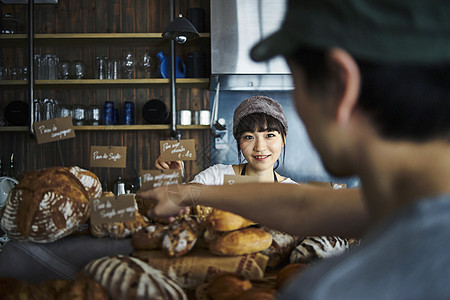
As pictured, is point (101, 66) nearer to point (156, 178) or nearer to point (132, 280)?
point (156, 178)

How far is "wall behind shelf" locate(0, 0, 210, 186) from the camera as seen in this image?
3.50m

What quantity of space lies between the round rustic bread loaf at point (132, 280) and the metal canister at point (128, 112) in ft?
9.02

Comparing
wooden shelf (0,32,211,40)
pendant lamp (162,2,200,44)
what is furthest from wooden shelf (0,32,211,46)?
pendant lamp (162,2,200,44)

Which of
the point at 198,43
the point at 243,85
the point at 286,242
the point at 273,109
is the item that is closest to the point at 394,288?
the point at 286,242

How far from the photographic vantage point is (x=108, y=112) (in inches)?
132

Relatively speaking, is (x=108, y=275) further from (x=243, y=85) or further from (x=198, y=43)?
(x=198, y=43)

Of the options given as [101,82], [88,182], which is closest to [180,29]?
[101,82]

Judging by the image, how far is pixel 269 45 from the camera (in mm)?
382

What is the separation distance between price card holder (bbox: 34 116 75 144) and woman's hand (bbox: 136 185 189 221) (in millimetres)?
345

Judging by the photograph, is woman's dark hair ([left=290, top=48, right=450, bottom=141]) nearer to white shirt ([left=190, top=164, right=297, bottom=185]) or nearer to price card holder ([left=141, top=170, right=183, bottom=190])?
price card holder ([left=141, top=170, right=183, bottom=190])

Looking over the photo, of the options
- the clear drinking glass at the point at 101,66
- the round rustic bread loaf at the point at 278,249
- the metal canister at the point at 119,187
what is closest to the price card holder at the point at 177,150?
the round rustic bread loaf at the point at 278,249

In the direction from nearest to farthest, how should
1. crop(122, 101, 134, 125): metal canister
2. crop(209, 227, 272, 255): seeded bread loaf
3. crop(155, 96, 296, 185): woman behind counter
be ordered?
crop(209, 227, 272, 255): seeded bread loaf → crop(155, 96, 296, 185): woman behind counter → crop(122, 101, 134, 125): metal canister

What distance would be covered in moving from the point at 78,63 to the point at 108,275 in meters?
2.99

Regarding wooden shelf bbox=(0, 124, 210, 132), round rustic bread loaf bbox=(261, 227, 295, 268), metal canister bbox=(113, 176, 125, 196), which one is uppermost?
wooden shelf bbox=(0, 124, 210, 132)
